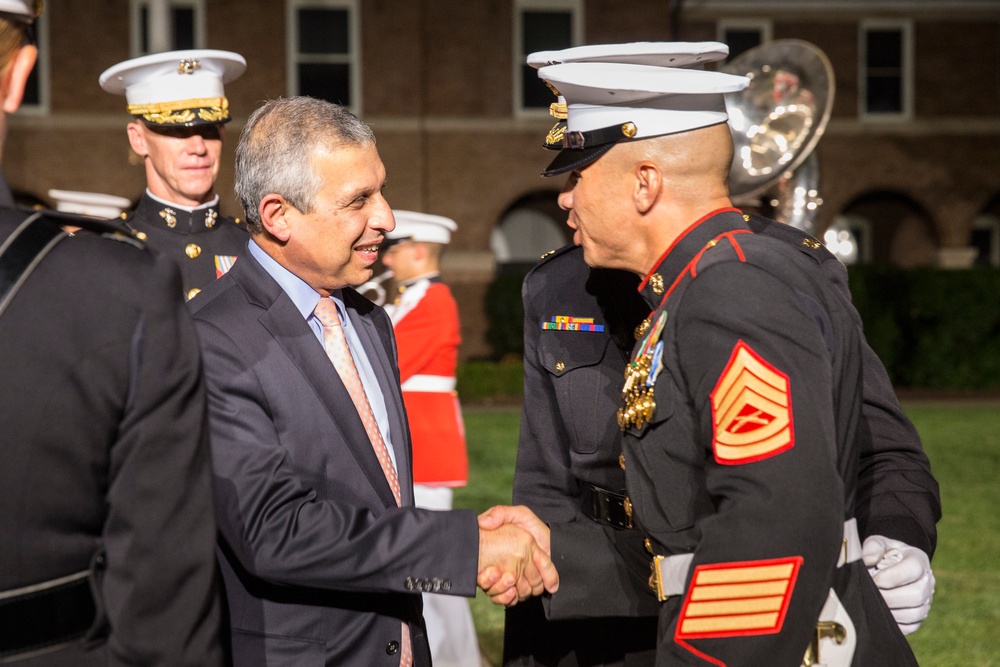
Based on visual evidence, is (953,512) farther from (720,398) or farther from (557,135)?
(720,398)

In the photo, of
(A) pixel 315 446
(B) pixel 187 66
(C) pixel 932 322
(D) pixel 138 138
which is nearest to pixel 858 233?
(C) pixel 932 322

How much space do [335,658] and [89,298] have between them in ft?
3.79

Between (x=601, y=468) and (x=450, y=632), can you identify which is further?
(x=450, y=632)

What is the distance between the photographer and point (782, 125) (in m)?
9.02

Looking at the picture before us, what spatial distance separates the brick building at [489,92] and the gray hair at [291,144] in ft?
55.8

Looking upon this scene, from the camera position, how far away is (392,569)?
2.48m

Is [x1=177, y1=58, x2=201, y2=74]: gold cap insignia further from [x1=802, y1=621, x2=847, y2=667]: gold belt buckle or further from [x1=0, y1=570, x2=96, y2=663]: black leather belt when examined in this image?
[x1=802, y1=621, x2=847, y2=667]: gold belt buckle

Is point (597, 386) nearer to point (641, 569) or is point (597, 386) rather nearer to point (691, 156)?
point (641, 569)

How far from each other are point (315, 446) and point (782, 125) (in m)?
7.29

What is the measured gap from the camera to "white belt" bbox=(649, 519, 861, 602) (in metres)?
2.14

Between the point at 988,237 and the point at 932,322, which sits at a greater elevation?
the point at 988,237

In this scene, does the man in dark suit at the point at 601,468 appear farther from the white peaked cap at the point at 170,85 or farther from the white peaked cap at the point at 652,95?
the white peaked cap at the point at 170,85

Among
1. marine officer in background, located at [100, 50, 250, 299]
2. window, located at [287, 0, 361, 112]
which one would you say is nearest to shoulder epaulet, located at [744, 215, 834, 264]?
marine officer in background, located at [100, 50, 250, 299]

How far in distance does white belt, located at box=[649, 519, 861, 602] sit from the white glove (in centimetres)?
20
